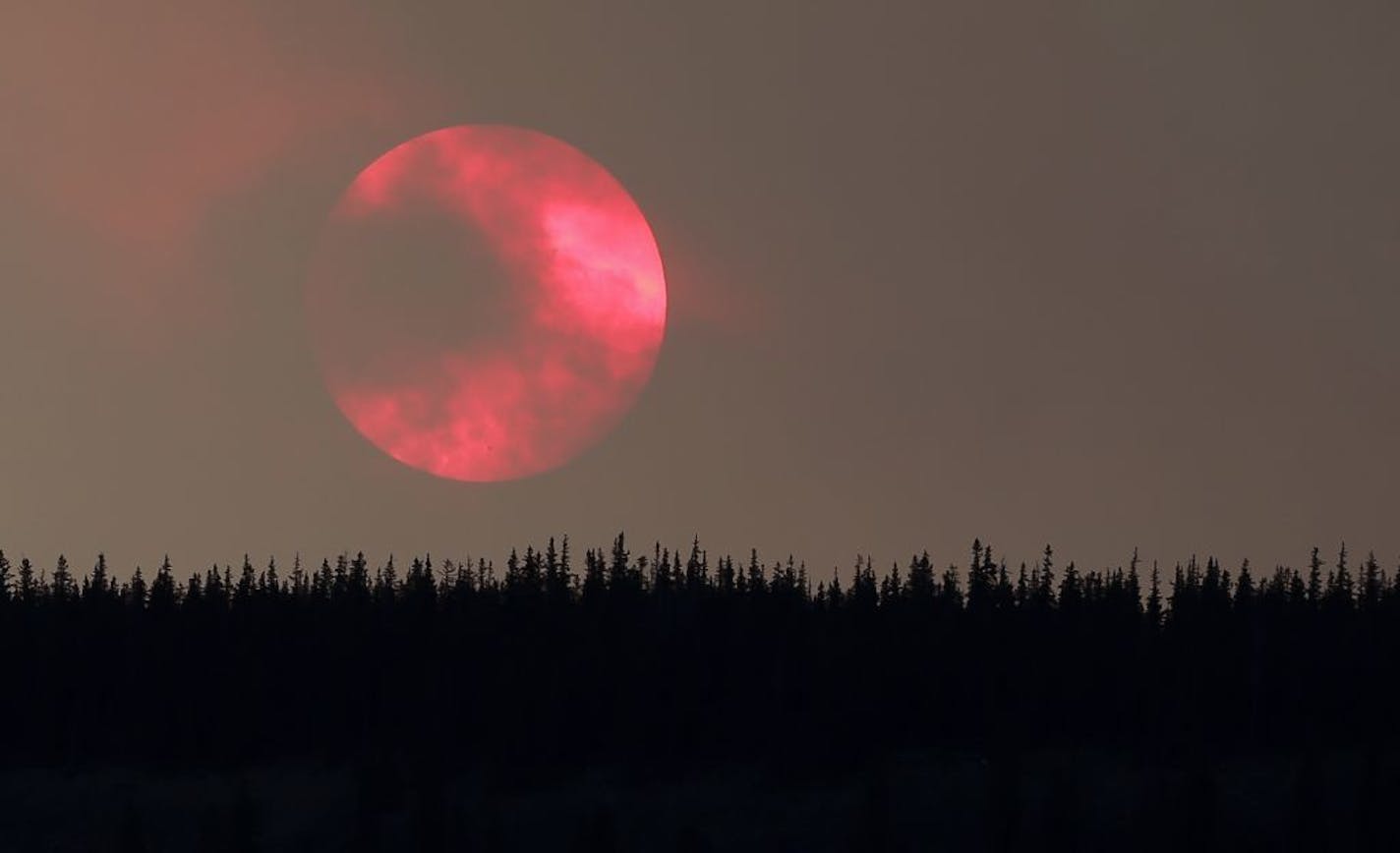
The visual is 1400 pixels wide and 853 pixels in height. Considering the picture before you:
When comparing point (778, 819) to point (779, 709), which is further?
point (779, 709)

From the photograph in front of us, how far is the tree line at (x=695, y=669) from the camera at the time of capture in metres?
165

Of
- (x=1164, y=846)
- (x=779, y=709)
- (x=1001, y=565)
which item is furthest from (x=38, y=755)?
(x=1164, y=846)

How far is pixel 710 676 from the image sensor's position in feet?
577

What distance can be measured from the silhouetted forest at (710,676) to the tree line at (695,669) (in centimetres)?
21

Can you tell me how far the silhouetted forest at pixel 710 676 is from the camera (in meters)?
164

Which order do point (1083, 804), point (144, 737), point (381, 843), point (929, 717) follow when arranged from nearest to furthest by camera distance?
point (1083, 804)
point (381, 843)
point (929, 717)
point (144, 737)

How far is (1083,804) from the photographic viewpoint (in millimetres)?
145125

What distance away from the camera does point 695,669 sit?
17512cm

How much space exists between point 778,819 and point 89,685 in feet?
196

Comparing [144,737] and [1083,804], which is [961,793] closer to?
[1083,804]

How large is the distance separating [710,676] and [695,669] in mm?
1370

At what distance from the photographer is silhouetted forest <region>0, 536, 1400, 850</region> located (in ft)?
537

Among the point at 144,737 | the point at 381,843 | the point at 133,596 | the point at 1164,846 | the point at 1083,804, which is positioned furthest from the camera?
the point at 133,596

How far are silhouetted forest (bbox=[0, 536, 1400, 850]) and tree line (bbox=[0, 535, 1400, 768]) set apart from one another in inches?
8.1
